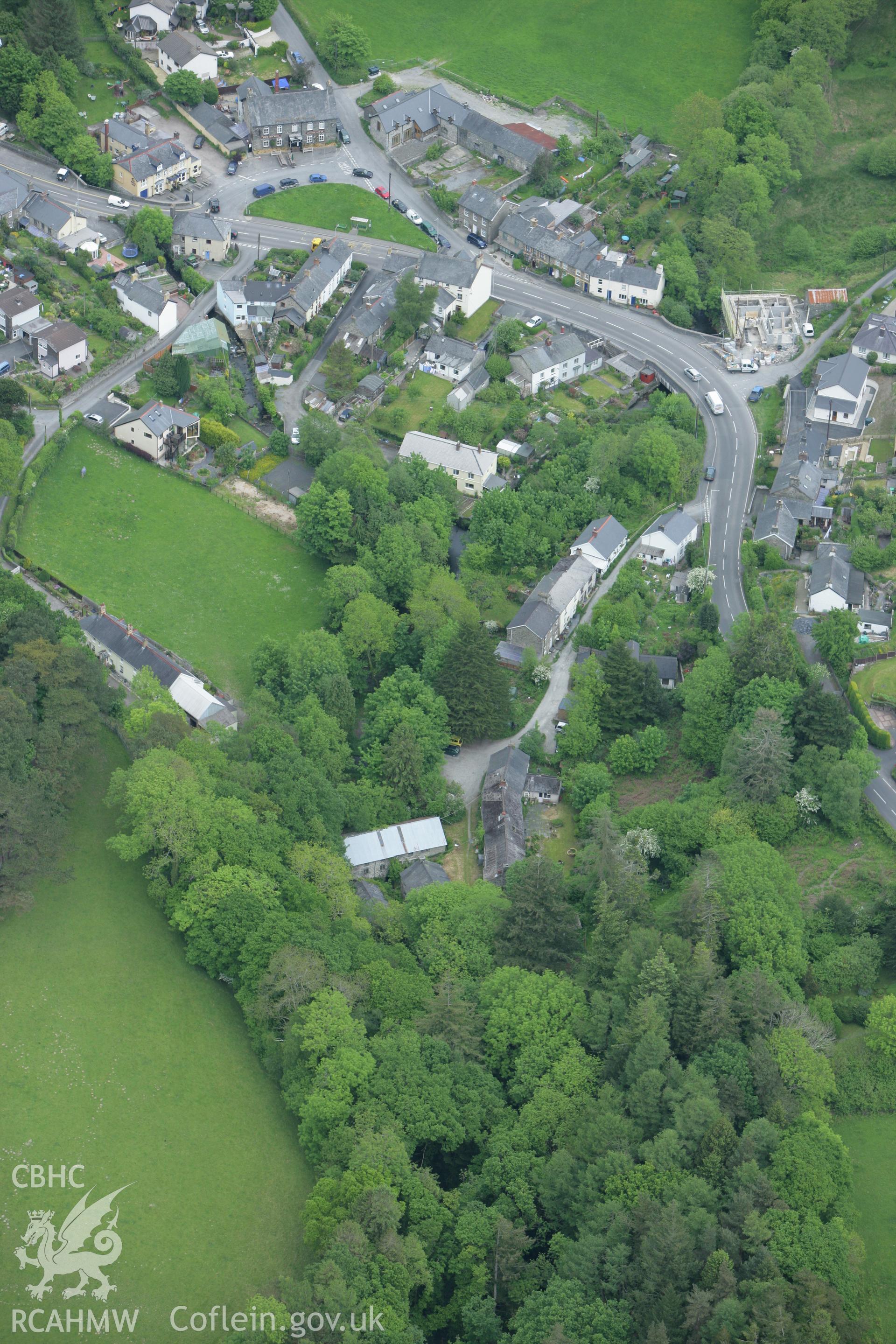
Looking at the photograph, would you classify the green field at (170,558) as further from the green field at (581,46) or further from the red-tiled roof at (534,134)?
A: the green field at (581,46)

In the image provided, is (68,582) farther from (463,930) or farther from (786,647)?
(786,647)

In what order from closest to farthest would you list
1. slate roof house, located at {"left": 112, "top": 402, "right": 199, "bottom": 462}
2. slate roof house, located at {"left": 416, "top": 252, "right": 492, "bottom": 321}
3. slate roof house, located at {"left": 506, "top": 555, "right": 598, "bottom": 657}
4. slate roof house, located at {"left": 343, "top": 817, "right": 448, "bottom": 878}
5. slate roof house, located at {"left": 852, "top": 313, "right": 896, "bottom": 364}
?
slate roof house, located at {"left": 343, "top": 817, "right": 448, "bottom": 878}, slate roof house, located at {"left": 506, "top": 555, "right": 598, "bottom": 657}, slate roof house, located at {"left": 112, "top": 402, "right": 199, "bottom": 462}, slate roof house, located at {"left": 852, "top": 313, "right": 896, "bottom": 364}, slate roof house, located at {"left": 416, "top": 252, "right": 492, "bottom": 321}

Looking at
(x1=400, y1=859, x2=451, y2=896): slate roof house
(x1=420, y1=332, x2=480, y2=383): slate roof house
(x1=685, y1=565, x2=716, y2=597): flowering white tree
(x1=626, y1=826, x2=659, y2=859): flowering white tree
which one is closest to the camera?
(x1=626, y1=826, x2=659, y2=859): flowering white tree

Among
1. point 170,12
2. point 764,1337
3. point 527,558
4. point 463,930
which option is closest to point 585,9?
point 170,12

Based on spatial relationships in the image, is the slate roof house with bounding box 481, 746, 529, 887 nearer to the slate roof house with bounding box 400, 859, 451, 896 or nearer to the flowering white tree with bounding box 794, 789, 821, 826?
the slate roof house with bounding box 400, 859, 451, 896

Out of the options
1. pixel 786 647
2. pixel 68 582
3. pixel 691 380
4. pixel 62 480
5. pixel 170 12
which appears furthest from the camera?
pixel 170 12

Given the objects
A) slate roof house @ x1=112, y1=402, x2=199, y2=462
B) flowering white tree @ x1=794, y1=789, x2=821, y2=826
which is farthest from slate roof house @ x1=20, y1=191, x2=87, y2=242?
flowering white tree @ x1=794, y1=789, x2=821, y2=826

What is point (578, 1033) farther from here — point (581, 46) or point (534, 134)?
point (581, 46)
